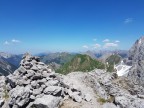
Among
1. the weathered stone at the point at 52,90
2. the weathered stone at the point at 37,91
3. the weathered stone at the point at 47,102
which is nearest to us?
the weathered stone at the point at 47,102

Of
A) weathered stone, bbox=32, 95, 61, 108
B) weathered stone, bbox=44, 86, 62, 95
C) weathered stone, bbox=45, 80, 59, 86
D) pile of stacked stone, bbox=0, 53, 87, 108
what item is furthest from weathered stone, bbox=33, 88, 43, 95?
weathered stone, bbox=32, 95, 61, 108

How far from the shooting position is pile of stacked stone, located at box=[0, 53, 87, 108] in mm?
44191

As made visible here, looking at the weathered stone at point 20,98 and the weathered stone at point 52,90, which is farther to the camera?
the weathered stone at point 52,90

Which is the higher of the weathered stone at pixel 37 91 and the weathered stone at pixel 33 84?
the weathered stone at pixel 33 84

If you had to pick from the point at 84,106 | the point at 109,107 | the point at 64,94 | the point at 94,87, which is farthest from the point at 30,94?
the point at 94,87

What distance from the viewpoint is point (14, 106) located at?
148 ft

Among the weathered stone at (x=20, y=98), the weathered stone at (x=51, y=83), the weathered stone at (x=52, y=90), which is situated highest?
the weathered stone at (x=51, y=83)

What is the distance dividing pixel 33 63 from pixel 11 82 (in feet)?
31.3

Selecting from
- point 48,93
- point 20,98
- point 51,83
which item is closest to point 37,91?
point 48,93

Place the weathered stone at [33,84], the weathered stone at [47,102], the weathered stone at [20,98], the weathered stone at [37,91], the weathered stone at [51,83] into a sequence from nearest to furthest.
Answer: the weathered stone at [47,102], the weathered stone at [20,98], the weathered stone at [37,91], the weathered stone at [51,83], the weathered stone at [33,84]

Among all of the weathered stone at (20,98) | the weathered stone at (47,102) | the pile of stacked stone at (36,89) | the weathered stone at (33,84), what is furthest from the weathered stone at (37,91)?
the weathered stone at (47,102)

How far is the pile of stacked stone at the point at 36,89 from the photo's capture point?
44191 mm

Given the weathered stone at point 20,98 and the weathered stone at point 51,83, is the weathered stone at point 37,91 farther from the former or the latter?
the weathered stone at point 51,83

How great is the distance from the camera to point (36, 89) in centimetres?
5044
